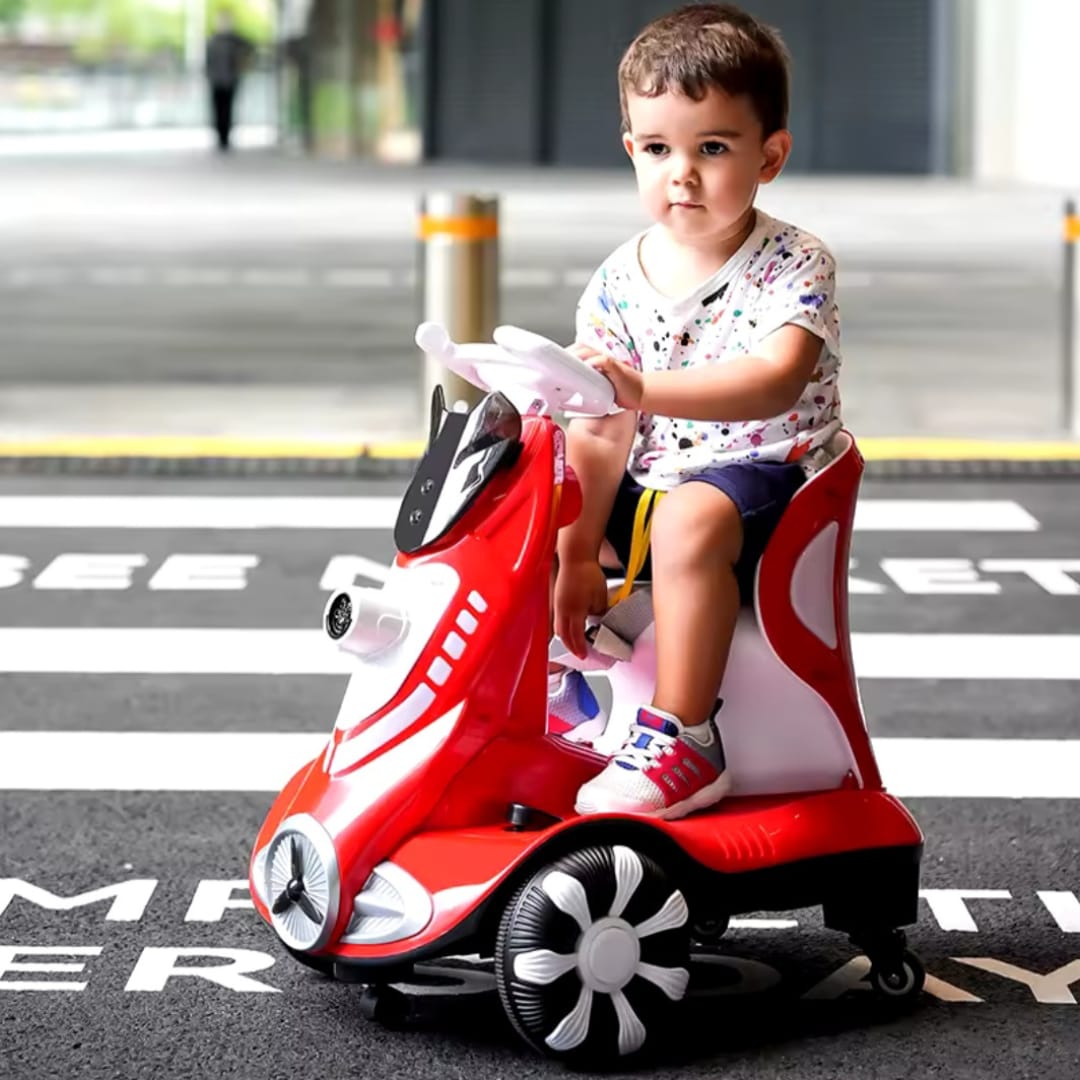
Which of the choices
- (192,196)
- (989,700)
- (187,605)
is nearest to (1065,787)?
(989,700)

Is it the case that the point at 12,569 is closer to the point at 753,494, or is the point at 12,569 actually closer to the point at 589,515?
the point at 589,515

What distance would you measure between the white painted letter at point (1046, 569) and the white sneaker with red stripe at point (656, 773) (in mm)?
3523

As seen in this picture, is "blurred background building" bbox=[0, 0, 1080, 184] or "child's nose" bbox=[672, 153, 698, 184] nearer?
"child's nose" bbox=[672, 153, 698, 184]

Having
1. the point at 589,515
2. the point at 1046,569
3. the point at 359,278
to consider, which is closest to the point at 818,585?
the point at 589,515

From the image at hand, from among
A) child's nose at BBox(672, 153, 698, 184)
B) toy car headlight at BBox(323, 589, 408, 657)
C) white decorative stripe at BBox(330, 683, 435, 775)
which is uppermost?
child's nose at BBox(672, 153, 698, 184)

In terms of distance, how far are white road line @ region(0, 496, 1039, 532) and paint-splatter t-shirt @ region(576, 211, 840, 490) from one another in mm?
4031

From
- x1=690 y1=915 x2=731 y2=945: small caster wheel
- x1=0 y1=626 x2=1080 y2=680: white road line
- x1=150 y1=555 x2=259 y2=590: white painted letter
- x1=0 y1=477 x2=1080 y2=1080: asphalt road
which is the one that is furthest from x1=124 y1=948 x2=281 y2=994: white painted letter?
x1=150 y1=555 x2=259 y2=590: white painted letter

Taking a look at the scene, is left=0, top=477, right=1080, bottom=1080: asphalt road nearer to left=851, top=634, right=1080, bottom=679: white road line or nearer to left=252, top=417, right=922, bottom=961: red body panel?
left=851, top=634, right=1080, bottom=679: white road line

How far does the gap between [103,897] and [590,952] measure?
1180 mm

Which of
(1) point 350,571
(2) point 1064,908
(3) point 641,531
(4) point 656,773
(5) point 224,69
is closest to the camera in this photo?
(4) point 656,773

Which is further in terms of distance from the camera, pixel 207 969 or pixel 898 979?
pixel 207 969

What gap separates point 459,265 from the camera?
909 cm

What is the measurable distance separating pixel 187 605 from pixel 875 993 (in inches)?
134

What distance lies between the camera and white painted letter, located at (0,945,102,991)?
12.2ft
